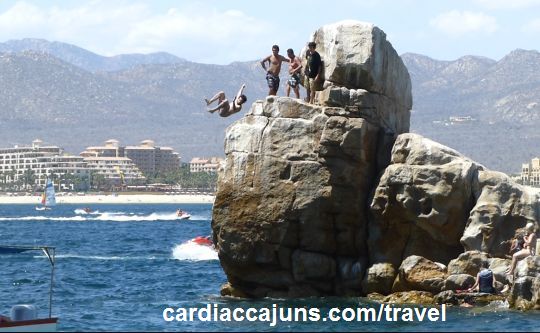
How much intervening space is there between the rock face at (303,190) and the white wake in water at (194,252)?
27449 millimetres

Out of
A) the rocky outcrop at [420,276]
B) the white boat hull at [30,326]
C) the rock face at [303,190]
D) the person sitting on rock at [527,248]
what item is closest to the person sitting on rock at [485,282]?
the person sitting on rock at [527,248]

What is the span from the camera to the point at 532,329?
101ft

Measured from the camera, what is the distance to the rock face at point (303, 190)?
121 feet

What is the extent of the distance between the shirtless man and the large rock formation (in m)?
1.64

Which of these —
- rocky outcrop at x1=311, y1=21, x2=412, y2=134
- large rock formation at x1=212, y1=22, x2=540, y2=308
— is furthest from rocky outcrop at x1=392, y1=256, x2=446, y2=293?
rocky outcrop at x1=311, y1=21, x2=412, y2=134

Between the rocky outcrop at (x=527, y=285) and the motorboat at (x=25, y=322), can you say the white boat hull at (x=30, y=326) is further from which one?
the rocky outcrop at (x=527, y=285)

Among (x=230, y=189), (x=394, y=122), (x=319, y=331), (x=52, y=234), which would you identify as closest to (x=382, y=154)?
(x=394, y=122)

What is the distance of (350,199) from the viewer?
121 feet

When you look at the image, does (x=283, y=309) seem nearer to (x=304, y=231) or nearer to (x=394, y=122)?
(x=304, y=231)

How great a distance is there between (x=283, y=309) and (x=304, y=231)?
2.81m

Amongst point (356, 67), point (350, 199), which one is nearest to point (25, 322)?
point (350, 199)

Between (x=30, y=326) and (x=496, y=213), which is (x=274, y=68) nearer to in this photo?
(x=496, y=213)

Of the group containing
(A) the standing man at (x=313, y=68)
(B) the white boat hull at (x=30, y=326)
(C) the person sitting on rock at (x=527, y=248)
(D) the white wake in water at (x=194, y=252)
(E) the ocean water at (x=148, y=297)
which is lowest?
(D) the white wake in water at (x=194, y=252)

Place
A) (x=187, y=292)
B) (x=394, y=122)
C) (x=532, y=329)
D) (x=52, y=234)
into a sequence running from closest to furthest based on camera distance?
(x=532, y=329)
(x=394, y=122)
(x=187, y=292)
(x=52, y=234)
